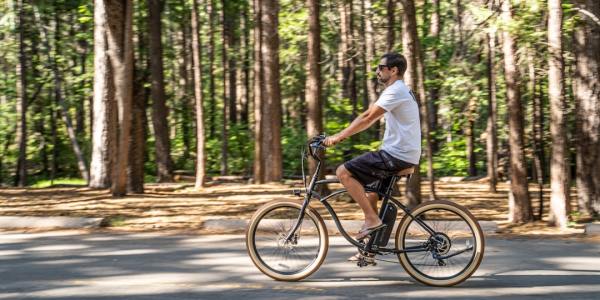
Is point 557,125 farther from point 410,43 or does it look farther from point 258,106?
point 258,106

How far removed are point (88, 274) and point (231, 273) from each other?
4.70ft

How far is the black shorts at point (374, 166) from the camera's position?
22.4 ft

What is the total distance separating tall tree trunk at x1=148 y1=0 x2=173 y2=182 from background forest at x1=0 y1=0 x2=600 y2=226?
0.15 ft

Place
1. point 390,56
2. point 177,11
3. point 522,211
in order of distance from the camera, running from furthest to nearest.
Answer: point 177,11
point 522,211
point 390,56

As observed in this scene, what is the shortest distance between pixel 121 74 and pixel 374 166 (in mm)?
9233

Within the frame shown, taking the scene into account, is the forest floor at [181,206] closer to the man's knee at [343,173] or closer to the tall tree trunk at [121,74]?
the tall tree trunk at [121,74]

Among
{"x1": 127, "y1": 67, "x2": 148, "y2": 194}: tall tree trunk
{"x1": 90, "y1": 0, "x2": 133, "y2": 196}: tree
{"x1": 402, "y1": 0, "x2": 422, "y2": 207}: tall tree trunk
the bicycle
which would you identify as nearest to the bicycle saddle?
the bicycle

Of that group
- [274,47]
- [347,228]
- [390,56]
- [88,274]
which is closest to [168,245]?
[88,274]

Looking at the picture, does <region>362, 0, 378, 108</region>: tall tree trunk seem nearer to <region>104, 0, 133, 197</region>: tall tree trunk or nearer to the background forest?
the background forest

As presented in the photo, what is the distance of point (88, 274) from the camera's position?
7.53 meters

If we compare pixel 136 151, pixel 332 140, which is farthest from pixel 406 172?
pixel 136 151

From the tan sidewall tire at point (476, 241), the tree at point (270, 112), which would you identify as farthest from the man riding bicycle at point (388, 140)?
the tree at point (270, 112)

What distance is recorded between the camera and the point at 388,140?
22.6 feet

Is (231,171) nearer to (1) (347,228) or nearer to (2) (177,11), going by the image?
(2) (177,11)
